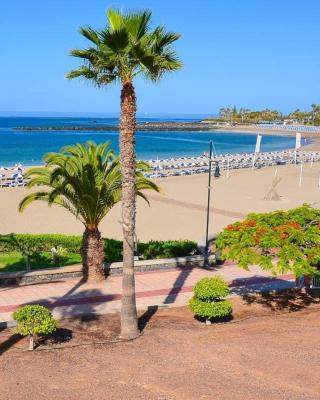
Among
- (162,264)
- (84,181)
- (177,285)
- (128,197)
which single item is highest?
(128,197)

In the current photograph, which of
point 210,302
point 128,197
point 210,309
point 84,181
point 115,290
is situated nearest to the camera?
point 128,197

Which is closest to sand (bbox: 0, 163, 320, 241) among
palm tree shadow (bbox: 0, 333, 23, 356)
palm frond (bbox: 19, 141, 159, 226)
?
palm frond (bbox: 19, 141, 159, 226)

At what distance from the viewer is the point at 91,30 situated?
33.7 feet

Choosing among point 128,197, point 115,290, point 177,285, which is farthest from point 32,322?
point 177,285

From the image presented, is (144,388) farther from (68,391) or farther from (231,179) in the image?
(231,179)

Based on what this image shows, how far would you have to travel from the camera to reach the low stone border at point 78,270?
1459 centimetres

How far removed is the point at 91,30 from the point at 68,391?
6.24m

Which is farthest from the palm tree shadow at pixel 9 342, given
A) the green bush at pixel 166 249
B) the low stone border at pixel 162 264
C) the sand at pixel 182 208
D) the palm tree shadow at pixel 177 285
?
the sand at pixel 182 208

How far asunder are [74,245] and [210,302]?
7589 millimetres

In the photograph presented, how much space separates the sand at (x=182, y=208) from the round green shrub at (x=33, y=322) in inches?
415

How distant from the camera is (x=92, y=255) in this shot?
14844 mm

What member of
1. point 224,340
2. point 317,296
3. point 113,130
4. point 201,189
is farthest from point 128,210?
point 113,130

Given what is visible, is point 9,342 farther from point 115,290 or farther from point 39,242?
point 39,242

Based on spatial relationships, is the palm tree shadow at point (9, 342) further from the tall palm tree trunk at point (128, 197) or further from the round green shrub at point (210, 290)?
the round green shrub at point (210, 290)
